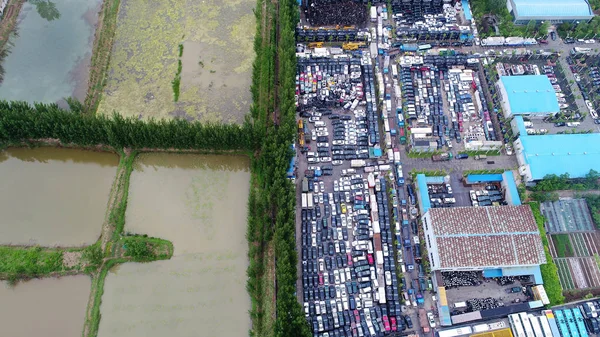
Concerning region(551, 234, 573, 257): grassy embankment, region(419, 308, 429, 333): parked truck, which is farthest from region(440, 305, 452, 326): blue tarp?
region(551, 234, 573, 257): grassy embankment

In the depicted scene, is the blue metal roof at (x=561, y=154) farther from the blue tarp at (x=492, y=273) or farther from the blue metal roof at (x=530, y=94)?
the blue tarp at (x=492, y=273)

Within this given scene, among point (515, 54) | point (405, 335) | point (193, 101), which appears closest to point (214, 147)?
point (193, 101)

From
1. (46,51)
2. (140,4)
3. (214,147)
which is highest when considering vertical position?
(140,4)

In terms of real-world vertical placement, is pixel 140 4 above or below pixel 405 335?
above

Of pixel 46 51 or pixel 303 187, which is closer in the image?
pixel 303 187

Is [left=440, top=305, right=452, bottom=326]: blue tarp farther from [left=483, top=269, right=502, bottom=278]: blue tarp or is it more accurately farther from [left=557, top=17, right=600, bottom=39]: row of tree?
[left=557, top=17, right=600, bottom=39]: row of tree

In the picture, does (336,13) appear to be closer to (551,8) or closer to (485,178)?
(551,8)

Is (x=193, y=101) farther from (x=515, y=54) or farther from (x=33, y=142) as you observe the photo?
(x=515, y=54)

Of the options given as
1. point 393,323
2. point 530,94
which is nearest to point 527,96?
point 530,94
